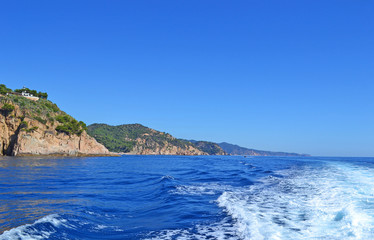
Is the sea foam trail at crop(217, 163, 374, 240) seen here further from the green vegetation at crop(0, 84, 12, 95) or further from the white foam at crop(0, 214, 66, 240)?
the green vegetation at crop(0, 84, 12, 95)

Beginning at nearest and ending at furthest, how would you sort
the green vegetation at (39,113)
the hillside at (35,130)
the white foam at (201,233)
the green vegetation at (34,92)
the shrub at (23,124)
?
the white foam at (201,233)
the hillside at (35,130)
the shrub at (23,124)
the green vegetation at (39,113)
the green vegetation at (34,92)

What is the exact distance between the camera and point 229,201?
49.2 feet

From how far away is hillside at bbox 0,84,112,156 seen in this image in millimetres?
69438

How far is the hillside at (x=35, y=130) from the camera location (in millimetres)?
69438

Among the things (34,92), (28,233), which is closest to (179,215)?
(28,233)

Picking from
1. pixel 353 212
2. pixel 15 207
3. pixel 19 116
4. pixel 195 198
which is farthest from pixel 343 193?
pixel 19 116

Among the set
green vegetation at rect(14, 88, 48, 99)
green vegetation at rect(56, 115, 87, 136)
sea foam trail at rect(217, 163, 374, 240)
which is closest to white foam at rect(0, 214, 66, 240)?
sea foam trail at rect(217, 163, 374, 240)

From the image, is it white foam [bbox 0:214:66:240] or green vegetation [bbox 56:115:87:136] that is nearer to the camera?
white foam [bbox 0:214:66:240]

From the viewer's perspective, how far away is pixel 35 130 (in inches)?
2849

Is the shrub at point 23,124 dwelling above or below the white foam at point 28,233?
above

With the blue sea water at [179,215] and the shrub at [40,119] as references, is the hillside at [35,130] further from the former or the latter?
the blue sea water at [179,215]

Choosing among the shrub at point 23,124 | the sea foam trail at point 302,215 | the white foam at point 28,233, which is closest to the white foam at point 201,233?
the sea foam trail at point 302,215

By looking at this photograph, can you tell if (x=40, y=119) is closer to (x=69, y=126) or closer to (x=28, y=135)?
(x=28, y=135)

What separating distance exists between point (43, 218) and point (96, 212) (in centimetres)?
240
